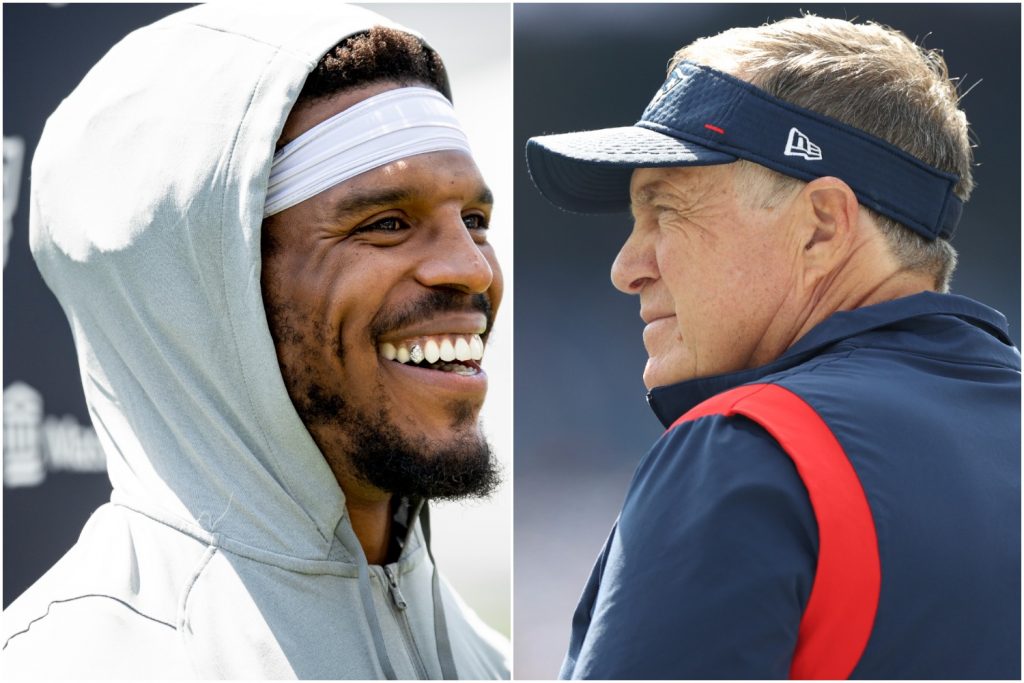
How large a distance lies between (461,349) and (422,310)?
108mm

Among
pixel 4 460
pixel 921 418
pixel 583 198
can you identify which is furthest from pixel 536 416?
pixel 921 418

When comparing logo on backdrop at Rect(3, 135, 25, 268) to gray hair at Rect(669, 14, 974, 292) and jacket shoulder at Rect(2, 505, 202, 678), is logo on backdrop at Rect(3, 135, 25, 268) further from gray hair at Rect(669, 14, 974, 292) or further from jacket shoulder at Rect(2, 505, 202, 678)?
gray hair at Rect(669, 14, 974, 292)

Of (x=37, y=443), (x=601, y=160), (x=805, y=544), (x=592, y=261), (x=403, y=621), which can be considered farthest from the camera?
(x=592, y=261)

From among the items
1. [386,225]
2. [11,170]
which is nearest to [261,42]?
[386,225]

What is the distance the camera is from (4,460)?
9.77 feet

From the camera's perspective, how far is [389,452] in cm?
174

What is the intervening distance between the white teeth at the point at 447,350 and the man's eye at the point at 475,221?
249 mm

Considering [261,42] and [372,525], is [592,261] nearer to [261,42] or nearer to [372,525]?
[372,525]

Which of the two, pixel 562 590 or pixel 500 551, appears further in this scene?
pixel 562 590

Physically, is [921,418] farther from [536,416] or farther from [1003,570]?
[536,416]

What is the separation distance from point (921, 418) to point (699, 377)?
362 millimetres

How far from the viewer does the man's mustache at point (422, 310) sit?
5.62 ft

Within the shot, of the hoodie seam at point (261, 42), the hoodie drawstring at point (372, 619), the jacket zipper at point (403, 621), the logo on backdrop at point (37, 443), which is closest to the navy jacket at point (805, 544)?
the hoodie drawstring at point (372, 619)

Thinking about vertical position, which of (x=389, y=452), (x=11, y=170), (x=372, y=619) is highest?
(x=11, y=170)
